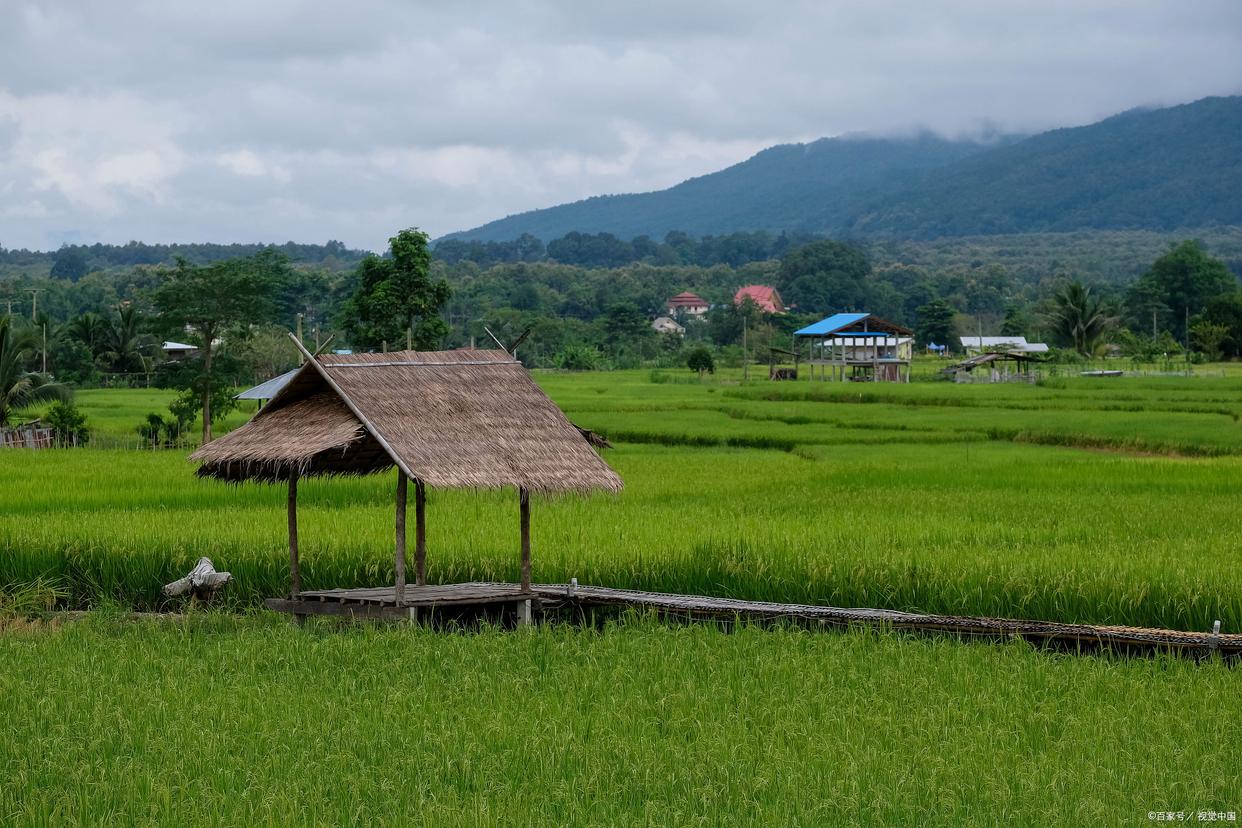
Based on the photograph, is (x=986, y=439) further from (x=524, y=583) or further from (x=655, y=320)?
(x=655, y=320)

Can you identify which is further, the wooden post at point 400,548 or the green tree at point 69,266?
the green tree at point 69,266

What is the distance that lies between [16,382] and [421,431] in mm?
23748

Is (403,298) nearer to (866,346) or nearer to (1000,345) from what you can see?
(866,346)

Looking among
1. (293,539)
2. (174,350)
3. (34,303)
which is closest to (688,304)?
(174,350)

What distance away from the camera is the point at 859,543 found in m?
13.6

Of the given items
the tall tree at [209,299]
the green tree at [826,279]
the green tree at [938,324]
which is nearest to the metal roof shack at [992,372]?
the green tree at [938,324]

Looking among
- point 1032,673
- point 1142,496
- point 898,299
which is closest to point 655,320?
point 898,299

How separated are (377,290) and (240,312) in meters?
6.16

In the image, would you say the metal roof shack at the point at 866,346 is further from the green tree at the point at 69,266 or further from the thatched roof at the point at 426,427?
the green tree at the point at 69,266

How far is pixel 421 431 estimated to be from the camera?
37.9ft

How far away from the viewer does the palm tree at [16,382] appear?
30484mm

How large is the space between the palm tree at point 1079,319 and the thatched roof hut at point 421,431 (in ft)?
213

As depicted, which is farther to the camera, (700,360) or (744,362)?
(744,362)

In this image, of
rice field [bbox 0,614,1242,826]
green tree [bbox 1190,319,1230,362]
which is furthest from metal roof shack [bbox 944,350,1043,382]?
rice field [bbox 0,614,1242,826]
